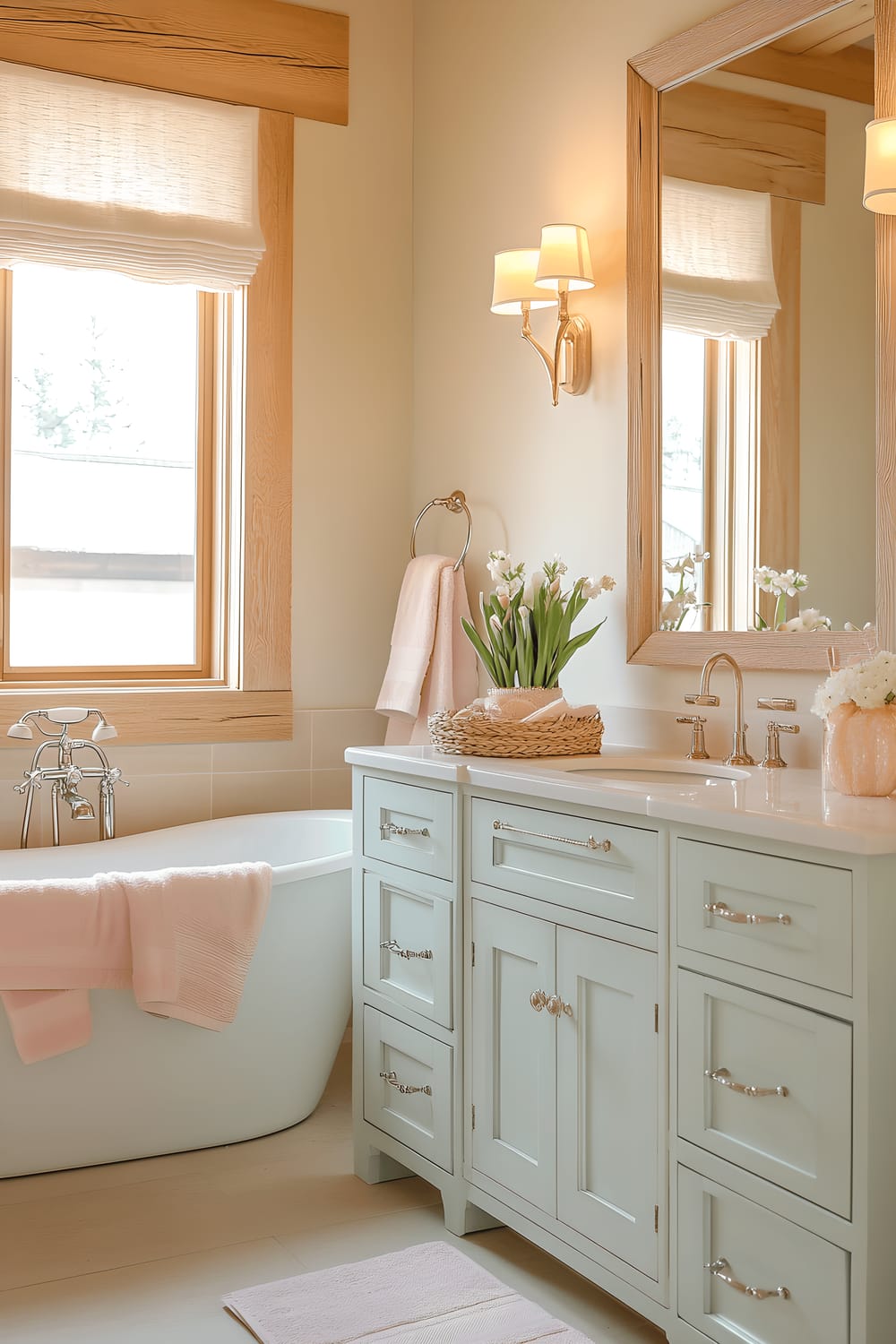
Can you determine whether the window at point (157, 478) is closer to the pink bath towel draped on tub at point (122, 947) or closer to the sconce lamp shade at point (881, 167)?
the pink bath towel draped on tub at point (122, 947)

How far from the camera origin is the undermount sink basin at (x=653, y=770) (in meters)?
2.20

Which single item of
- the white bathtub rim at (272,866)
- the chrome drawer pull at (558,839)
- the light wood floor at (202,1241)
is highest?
the chrome drawer pull at (558,839)

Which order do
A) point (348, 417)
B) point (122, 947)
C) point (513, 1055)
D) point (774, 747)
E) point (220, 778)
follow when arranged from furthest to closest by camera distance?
1. point (348, 417)
2. point (220, 778)
3. point (122, 947)
4. point (774, 747)
5. point (513, 1055)

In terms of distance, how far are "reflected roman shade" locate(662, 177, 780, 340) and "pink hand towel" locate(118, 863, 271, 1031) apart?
1399 millimetres

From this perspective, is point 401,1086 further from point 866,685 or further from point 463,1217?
point 866,685

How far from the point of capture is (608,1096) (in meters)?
1.84

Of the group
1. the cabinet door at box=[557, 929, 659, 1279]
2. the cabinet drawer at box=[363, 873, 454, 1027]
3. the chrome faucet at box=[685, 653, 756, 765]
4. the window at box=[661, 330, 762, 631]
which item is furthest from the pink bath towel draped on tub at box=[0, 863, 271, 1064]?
the window at box=[661, 330, 762, 631]

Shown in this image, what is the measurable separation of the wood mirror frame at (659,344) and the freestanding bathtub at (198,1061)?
88 centimetres

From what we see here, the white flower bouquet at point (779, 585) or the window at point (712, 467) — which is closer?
the white flower bouquet at point (779, 585)

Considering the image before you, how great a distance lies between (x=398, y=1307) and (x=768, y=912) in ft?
3.17

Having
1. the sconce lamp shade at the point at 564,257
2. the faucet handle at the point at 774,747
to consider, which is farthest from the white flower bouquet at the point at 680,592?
the sconce lamp shade at the point at 564,257

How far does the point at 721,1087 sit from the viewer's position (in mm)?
1619

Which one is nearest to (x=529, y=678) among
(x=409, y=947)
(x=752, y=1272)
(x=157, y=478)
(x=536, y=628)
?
(x=536, y=628)

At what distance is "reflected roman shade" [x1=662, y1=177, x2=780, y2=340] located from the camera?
2.24 metres
